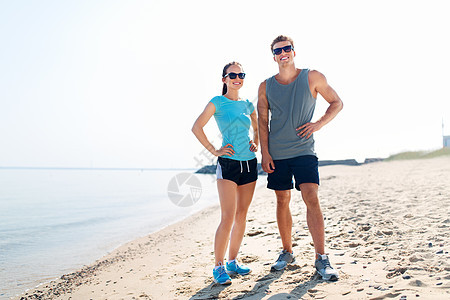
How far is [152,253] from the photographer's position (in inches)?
236

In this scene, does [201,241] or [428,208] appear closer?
[428,208]

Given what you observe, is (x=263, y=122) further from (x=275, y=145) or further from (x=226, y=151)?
(x=226, y=151)

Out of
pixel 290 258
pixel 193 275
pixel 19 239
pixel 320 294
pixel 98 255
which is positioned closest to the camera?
pixel 320 294

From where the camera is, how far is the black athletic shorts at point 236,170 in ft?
11.2

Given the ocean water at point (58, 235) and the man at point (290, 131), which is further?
the ocean water at point (58, 235)

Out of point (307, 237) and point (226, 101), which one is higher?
point (226, 101)

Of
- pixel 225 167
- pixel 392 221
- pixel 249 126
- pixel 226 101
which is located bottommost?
pixel 392 221

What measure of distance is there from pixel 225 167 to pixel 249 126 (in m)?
0.51

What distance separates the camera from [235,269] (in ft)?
11.7

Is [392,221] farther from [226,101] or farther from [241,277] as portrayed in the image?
[226,101]

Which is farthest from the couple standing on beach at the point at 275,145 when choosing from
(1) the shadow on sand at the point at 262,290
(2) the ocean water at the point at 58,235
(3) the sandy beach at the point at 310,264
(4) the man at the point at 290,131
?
(2) the ocean water at the point at 58,235

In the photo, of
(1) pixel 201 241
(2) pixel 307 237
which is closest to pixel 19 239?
(1) pixel 201 241

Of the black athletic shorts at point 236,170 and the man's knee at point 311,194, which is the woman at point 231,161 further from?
the man's knee at point 311,194

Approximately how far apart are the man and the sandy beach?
498 millimetres
